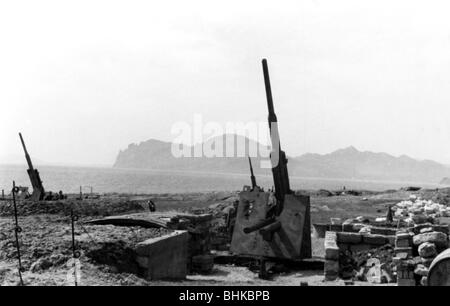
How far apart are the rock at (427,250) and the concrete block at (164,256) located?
4.62 metres

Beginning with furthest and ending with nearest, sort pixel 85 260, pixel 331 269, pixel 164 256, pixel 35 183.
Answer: pixel 35 183 → pixel 331 269 → pixel 164 256 → pixel 85 260

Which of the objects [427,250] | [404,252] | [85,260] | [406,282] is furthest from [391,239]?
[85,260]

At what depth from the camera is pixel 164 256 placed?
9172 millimetres

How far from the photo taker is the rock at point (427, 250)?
8031mm

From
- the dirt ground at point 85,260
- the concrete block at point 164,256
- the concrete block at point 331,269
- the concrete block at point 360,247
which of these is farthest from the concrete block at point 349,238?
the concrete block at point 164,256

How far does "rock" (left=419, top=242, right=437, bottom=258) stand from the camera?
8.03 m

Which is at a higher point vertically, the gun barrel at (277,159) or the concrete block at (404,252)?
the gun barrel at (277,159)

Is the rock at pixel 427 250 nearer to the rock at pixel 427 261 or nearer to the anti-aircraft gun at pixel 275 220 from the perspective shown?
the rock at pixel 427 261

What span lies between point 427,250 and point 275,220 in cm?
485

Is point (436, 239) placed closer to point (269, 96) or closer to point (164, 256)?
point (164, 256)

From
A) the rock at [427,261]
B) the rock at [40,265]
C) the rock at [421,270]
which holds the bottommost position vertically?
the rock at [421,270]
